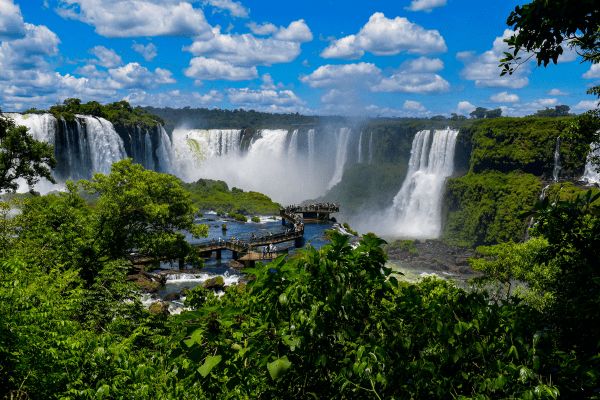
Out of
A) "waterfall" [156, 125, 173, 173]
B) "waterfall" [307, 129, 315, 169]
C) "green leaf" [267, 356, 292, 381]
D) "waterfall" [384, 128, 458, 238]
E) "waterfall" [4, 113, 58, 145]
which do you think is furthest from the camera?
"waterfall" [307, 129, 315, 169]

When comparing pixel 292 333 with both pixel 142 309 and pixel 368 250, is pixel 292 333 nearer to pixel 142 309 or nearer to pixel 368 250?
pixel 368 250

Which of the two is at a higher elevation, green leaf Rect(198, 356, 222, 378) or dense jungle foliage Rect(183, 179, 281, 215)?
green leaf Rect(198, 356, 222, 378)

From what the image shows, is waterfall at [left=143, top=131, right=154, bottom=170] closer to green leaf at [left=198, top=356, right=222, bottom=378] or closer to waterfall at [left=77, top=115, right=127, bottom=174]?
waterfall at [left=77, top=115, right=127, bottom=174]

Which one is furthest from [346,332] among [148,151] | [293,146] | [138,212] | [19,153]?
[293,146]

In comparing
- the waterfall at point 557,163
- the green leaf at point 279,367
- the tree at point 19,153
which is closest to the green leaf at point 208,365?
the green leaf at point 279,367

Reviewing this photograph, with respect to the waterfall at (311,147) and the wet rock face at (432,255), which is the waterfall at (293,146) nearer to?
the waterfall at (311,147)

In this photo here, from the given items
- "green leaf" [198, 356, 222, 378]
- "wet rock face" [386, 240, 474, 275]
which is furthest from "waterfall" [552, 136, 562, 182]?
"green leaf" [198, 356, 222, 378]
